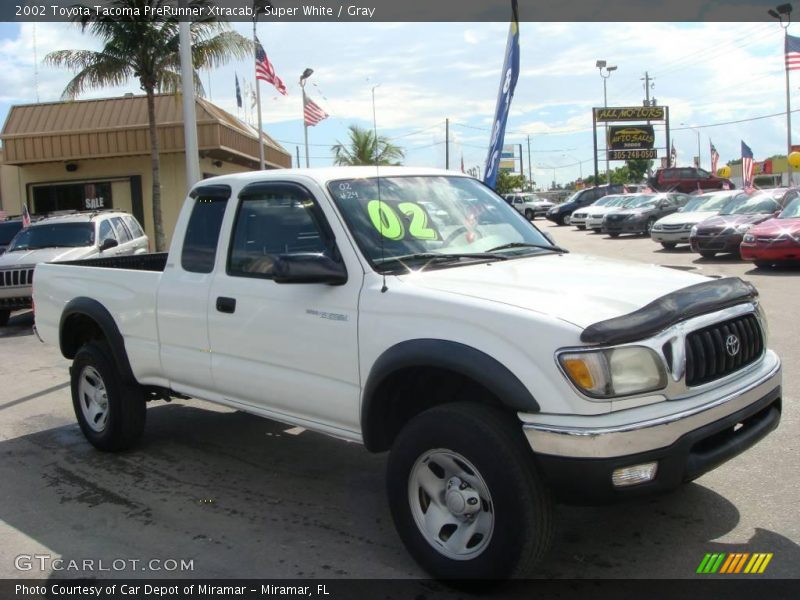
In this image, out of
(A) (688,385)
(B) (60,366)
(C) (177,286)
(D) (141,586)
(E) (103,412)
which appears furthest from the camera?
(B) (60,366)

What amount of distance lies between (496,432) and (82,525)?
2.66 m

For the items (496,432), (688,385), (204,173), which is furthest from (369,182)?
(204,173)

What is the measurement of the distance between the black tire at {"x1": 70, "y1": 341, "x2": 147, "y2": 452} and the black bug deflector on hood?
12.4 ft

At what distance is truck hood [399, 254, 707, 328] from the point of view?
3258mm

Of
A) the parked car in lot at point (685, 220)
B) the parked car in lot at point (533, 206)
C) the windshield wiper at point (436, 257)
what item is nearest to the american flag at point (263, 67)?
the parked car in lot at point (685, 220)

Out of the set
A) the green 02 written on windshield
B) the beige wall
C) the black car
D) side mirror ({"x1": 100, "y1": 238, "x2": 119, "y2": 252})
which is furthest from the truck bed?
the black car

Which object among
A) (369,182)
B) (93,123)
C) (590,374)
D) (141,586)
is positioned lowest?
(141,586)

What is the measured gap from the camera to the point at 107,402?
224 inches

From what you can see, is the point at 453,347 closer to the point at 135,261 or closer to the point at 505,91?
the point at 135,261

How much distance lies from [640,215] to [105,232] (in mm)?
17419

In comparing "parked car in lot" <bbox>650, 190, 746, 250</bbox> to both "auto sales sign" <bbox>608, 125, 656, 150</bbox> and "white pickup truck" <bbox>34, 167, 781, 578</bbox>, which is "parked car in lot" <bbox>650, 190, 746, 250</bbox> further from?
"auto sales sign" <bbox>608, 125, 656, 150</bbox>

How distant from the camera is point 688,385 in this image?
10.7ft

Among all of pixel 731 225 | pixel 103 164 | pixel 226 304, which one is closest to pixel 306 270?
pixel 226 304

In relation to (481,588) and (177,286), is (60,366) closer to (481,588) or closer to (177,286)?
(177,286)
